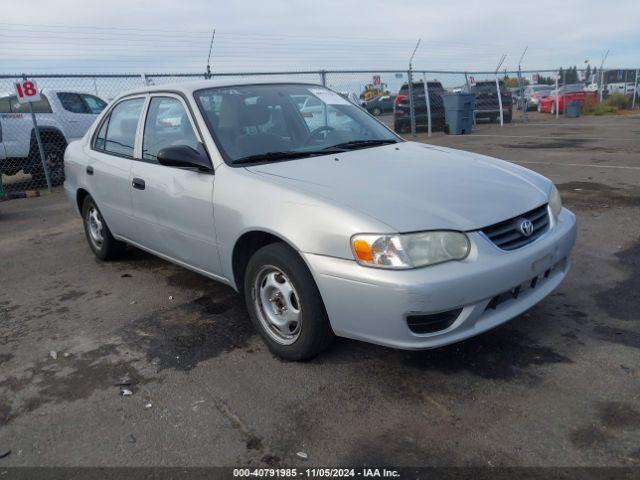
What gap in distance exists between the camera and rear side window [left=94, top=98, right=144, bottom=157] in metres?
4.46

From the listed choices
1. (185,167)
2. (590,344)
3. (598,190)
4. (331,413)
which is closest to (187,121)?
(185,167)

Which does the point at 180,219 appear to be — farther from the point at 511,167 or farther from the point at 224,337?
the point at 511,167

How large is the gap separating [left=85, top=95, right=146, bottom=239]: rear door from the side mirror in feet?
3.36

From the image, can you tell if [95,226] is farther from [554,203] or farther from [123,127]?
[554,203]

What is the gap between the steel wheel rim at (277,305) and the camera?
122 inches

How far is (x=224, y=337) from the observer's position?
11.9 ft

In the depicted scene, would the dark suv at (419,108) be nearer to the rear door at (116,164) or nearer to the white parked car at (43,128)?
the white parked car at (43,128)

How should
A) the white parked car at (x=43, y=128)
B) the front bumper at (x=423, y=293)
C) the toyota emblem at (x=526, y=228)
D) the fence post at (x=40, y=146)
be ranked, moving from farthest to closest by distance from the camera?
the white parked car at (x=43, y=128) → the fence post at (x=40, y=146) → the toyota emblem at (x=526, y=228) → the front bumper at (x=423, y=293)

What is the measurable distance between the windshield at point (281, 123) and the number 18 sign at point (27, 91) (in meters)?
6.72

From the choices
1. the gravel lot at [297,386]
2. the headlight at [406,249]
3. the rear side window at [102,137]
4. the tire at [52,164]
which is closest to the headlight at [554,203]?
the gravel lot at [297,386]

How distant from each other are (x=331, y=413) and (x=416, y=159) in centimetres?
179

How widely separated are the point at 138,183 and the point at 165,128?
0.47m

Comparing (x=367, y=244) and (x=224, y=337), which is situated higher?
(x=367, y=244)

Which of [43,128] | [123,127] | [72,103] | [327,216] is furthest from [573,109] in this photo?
[327,216]
